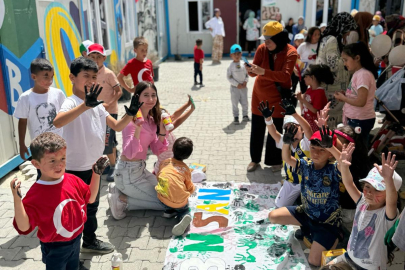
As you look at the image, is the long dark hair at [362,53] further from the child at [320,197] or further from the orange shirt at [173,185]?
the orange shirt at [173,185]

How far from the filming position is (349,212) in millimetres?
3998

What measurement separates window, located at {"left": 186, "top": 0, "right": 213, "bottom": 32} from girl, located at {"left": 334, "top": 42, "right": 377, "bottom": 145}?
590 inches

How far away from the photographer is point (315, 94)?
536cm

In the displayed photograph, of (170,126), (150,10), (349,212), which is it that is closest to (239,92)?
(170,126)

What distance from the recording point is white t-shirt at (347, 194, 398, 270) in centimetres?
277

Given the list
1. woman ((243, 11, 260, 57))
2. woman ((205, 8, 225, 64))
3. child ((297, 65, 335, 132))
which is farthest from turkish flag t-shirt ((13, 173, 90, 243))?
woman ((243, 11, 260, 57))

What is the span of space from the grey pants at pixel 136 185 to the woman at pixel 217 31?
13.9 metres

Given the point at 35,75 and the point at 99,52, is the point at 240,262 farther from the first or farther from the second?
the point at 99,52

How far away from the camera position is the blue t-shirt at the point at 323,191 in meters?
3.45

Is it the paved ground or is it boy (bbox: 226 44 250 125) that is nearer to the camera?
the paved ground

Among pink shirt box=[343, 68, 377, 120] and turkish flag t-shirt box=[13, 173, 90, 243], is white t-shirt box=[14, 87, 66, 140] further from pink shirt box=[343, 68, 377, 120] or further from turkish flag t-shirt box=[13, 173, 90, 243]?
pink shirt box=[343, 68, 377, 120]

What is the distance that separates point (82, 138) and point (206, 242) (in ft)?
5.29

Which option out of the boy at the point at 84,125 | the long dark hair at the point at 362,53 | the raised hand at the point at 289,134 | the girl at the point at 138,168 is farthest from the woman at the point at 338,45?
the boy at the point at 84,125

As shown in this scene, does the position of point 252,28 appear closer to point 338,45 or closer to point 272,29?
point 338,45
